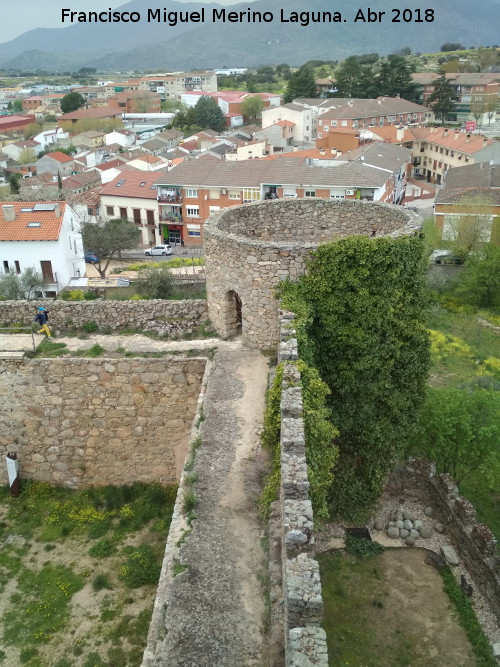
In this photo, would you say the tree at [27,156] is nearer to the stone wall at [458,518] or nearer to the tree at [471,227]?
the tree at [471,227]

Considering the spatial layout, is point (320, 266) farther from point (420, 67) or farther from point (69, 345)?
point (420, 67)

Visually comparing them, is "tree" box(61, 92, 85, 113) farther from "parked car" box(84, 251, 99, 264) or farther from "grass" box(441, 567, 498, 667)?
"grass" box(441, 567, 498, 667)

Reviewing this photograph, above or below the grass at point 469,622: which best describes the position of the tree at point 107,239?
below

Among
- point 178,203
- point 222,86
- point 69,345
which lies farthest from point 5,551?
point 222,86

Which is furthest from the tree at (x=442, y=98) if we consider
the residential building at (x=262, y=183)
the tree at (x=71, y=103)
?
the tree at (x=71, y=103)

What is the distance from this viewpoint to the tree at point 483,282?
96.6ft

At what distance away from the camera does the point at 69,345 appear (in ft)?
46.3

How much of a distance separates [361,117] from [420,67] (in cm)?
8736

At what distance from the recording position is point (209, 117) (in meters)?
106

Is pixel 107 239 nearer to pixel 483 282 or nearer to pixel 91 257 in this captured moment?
pixel 91 257

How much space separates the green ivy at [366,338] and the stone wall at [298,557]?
278 centimetres

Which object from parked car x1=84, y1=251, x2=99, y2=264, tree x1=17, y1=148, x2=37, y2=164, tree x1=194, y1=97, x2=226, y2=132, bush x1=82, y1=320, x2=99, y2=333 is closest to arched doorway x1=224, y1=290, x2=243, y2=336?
bush x1=82, y1=320, x2=99, y2=333

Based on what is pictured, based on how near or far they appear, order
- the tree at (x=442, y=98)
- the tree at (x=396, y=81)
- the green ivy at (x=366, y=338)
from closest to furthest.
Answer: the green ivy at (x=366, y=338) → the tree at (x=442, y=98) → the tree at (x=396, y=81)

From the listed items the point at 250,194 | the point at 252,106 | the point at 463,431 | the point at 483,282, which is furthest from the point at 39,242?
the point at 252,106
